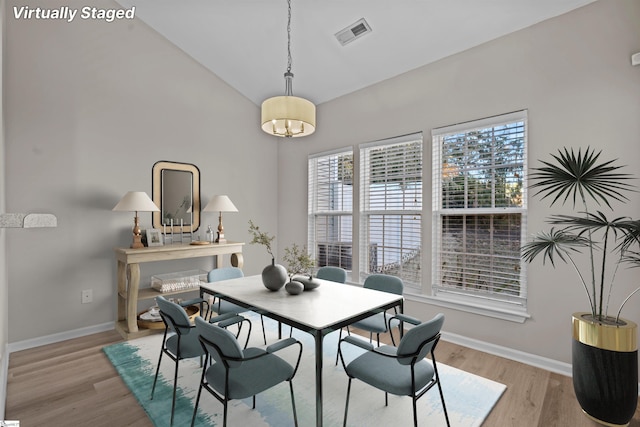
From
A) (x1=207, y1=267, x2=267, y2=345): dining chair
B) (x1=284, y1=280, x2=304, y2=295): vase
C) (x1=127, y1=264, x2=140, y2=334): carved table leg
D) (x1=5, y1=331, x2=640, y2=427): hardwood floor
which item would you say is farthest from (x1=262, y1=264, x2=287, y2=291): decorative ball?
(x1=127, y1=264, x2=140, y2=334): carved table leg

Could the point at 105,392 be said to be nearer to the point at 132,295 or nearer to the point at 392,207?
the point at 132,295

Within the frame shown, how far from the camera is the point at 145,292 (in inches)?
142

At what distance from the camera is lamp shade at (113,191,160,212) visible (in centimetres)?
329

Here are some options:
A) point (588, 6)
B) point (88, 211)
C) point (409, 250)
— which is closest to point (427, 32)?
point (588, 6)

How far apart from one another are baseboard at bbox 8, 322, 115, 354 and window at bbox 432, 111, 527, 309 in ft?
12.1

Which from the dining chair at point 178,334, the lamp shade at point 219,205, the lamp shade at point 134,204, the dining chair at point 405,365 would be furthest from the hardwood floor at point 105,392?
the lamp shade at point 219,205

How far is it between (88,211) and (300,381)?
287 cm

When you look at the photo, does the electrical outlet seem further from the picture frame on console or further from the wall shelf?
the wall shelf

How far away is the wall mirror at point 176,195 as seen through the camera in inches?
155

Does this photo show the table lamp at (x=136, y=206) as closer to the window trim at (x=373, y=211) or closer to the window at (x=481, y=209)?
the window trim at (x=373, y=211)

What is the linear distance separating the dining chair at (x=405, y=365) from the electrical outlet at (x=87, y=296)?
311 cm

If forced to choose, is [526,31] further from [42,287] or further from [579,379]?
[42,287]

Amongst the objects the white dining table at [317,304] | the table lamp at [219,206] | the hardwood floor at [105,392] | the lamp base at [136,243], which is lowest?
the hardwood floor at [105,392]

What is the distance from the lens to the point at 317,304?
2227 mm
